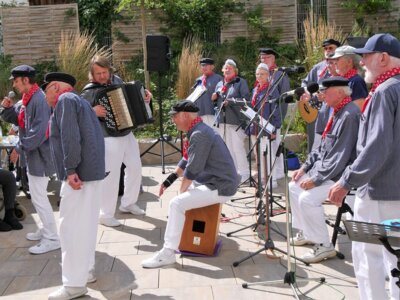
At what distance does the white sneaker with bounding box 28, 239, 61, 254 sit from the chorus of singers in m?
0.01

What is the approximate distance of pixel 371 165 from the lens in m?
3.24

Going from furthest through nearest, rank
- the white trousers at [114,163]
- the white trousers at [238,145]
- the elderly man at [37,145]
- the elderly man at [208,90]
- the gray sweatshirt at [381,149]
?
the elderly man at [208,90], the white trousers at [238,145], the white trousers at [114,163], the elderly man at [37,145], the gray sweatshirt at [381,149]

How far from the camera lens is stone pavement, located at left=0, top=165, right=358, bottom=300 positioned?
14.3ft

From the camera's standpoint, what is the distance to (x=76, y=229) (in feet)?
13.8

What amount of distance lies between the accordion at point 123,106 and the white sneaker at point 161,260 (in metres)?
1.78

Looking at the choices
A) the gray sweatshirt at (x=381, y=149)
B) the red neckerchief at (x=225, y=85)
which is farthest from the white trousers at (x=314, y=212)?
the red neckerchief at (x=225, y=85)

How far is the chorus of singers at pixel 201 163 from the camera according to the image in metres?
3.33

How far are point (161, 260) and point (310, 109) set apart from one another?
218 centimetres

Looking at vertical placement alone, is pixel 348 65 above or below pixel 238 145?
above

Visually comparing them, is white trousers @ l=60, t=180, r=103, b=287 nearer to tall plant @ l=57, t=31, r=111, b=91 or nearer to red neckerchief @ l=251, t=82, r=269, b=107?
red neckerchief @ l=251, t=82, r=269, b=107

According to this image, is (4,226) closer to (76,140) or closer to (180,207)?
(180,207)

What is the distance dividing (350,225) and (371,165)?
1.94 feet

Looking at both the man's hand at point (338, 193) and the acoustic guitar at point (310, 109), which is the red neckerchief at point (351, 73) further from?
the man's hand at point (338, 193)

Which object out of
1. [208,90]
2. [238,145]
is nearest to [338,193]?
[238,145]
